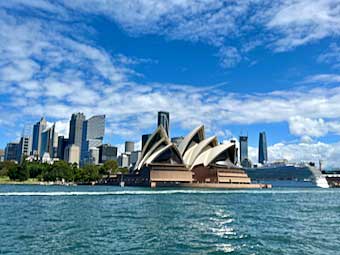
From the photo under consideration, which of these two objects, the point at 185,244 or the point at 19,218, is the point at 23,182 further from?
the point at 185,244

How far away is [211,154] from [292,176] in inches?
1605

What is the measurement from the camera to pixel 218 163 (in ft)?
293

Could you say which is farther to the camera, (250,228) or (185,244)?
(250,228)

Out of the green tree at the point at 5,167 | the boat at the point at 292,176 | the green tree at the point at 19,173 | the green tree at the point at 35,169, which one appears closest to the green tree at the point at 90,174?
the green tree at the point at 35,169

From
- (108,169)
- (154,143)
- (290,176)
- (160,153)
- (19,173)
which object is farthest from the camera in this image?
(290,176)

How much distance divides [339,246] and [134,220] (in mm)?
9730

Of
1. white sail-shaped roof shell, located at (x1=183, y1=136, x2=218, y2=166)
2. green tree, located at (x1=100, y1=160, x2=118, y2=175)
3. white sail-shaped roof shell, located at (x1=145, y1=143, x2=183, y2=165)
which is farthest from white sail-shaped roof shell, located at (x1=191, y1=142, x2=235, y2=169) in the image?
green tree, located at (x1=100, y1=160, x2=118, y2=175)

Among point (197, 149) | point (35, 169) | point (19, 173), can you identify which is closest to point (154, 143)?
point (197, 149)

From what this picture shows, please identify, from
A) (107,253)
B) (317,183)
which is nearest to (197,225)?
(107,253)

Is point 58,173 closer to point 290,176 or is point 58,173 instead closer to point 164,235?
point 290,176

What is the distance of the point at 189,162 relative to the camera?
9088cm

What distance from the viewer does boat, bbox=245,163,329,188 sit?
363 feet

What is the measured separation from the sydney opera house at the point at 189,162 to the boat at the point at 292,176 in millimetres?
28392

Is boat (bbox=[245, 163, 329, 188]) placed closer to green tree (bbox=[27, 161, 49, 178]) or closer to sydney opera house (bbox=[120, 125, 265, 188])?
sydney opera house (bbox=[120, 125, 265, 188])
